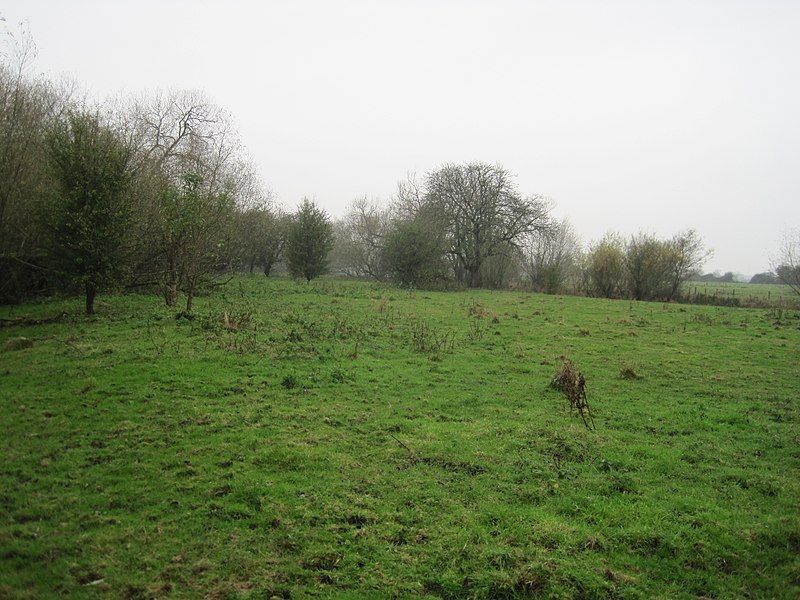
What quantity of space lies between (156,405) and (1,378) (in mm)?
3648

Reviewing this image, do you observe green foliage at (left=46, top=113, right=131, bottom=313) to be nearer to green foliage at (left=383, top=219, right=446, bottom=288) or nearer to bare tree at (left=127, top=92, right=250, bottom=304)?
bare tree at (left=127, top=92, right=250, bottom=304)

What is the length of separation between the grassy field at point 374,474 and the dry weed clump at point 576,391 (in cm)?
24

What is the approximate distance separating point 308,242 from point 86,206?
2144cm

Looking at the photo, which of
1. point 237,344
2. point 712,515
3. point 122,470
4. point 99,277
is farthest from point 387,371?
point 99,277

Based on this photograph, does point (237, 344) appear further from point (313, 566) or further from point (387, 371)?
point (313, 566)

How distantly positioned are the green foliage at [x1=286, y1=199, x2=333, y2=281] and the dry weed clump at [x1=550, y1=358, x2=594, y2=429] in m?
27.7

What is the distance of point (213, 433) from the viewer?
7133 mm

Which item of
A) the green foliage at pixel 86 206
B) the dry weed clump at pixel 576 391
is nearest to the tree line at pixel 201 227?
the green foliage at pixel 86 206

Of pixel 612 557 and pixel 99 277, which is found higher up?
pixel 99 277

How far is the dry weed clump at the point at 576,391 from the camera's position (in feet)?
26.9

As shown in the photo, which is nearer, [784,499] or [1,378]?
[784,499]

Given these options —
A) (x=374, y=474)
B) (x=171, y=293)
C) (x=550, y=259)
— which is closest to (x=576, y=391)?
(x=374, y=474)

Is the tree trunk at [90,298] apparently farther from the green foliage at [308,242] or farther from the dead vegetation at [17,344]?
the green foliage at [308,242]

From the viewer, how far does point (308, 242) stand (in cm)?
3544
